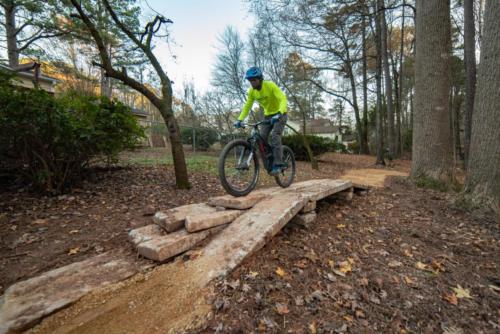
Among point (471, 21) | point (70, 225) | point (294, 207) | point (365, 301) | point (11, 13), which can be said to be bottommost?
point (365, 301)

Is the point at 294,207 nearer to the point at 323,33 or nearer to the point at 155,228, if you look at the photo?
the point at 155,228

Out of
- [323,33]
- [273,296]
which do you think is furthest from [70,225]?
[323,33]

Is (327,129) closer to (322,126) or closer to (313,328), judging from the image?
(322,126)

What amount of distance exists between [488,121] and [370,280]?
10.7 ft

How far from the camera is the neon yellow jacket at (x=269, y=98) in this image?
3535 mm

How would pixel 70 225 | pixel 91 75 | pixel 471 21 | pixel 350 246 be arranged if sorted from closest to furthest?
1. pixel 350 246
2. pixel 70 225
3. pixel 471 21
4. pixel 91 75

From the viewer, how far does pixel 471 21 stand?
723 centimetres

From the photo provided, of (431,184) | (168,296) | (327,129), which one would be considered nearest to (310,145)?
(431,184)

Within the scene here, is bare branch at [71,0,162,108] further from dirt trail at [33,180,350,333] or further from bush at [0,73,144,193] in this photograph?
dirt trail at [33,180,350,333]

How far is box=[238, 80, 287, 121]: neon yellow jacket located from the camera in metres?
3.54

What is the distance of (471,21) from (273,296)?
10.2 metres

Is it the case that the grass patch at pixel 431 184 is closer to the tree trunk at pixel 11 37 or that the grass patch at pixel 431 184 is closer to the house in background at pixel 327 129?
the tree trunk at pixel 11 37

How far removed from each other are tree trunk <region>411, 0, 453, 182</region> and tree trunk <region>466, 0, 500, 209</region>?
1251mm


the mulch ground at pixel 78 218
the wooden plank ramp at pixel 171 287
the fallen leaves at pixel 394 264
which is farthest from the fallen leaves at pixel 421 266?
the mulch ground at pixel 78 218
